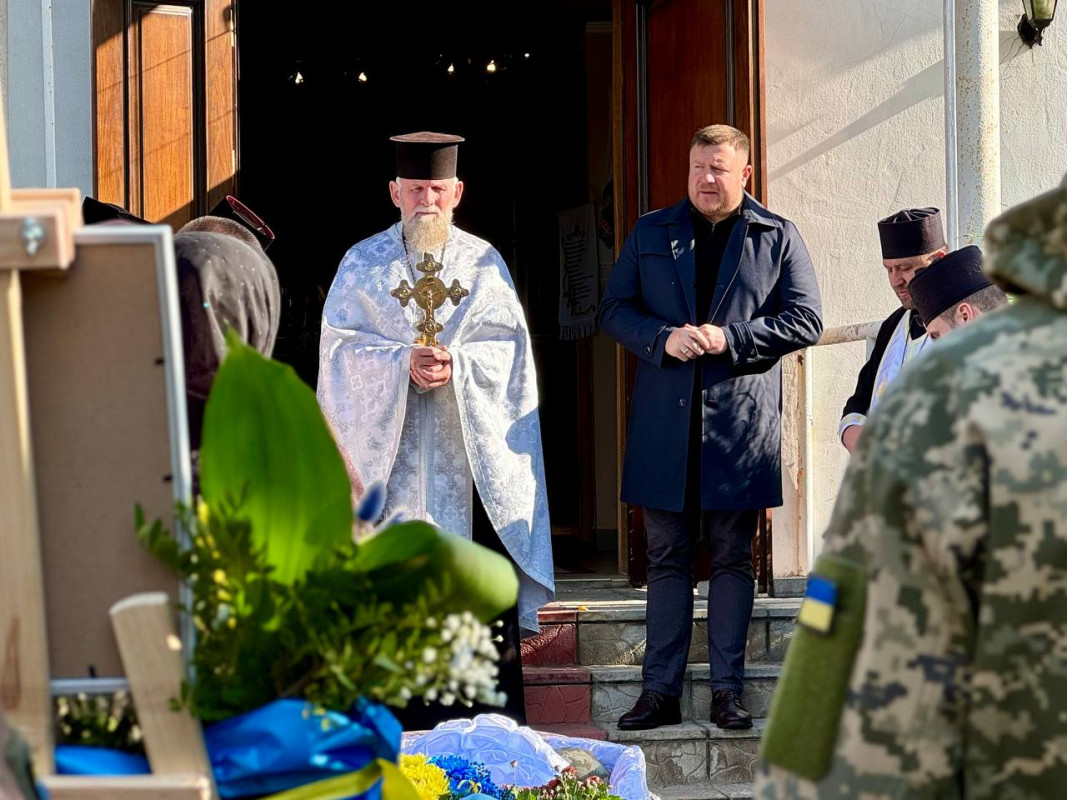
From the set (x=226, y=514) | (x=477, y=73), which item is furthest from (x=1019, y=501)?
(x=477, y=73)

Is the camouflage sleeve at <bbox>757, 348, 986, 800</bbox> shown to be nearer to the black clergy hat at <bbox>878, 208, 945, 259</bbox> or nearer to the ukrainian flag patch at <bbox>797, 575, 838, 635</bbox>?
the ukrainian flag patch at <bbox>797, 575, 838, 635</bbox>

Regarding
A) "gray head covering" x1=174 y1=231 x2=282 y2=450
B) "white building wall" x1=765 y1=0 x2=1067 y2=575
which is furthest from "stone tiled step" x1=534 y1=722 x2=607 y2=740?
"gray head covering" x1=174 y1=231 x2=282 y2=450

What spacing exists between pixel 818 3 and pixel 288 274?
6.19 meters

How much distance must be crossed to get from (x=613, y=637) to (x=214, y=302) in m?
4.28

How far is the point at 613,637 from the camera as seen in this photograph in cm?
620

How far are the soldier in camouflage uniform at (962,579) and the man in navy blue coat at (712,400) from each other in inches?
160

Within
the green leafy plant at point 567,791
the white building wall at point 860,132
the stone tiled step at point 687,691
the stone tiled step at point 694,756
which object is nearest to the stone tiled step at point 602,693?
the stone tiled step at point 687,691

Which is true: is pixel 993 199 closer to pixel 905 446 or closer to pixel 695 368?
pixel 695 368

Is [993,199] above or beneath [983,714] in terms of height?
above

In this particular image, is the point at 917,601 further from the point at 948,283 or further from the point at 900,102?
the point at 900,102

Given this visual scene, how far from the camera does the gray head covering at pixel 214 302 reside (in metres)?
2.05

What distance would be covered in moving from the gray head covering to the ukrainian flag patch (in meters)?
0.88

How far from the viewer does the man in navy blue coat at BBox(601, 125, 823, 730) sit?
563 cm

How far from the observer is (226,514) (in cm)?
150
